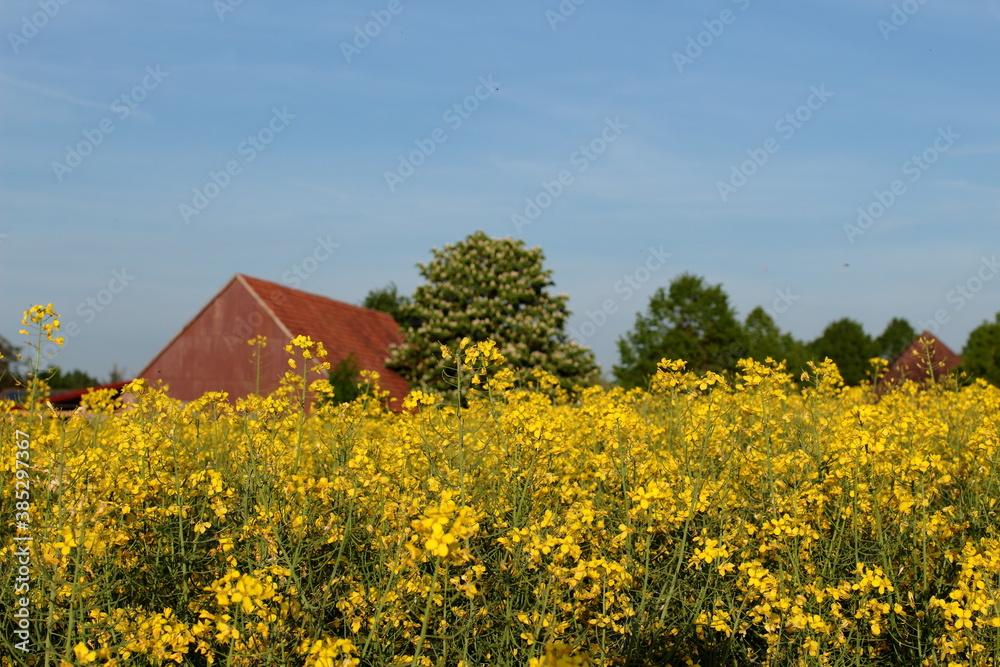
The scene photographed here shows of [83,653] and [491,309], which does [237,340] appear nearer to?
[491,309]

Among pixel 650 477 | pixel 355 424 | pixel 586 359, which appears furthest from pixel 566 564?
pixel 586 359

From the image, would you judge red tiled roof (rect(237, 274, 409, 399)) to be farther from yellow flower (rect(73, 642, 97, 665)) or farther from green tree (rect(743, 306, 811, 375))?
yellow flower (rect(73, 642, 97, 665))

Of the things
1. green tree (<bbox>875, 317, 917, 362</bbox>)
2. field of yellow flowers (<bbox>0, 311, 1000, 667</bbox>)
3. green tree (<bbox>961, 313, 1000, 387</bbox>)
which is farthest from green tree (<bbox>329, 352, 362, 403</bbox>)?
green tree (<bbox>875, 317, 917, 362</bbox>)

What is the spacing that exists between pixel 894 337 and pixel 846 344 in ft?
33.1

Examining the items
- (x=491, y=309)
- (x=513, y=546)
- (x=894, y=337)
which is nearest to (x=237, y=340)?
(x=491, y=309)

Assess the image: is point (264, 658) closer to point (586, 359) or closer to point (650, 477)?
point (650, 477)

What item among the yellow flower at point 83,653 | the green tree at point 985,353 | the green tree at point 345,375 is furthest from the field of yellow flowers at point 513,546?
the green tree at point 985,353

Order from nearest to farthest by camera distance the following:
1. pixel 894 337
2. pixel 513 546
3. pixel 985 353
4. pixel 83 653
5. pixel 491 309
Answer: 1. pixel 83 653
2. pixel 513 546
3. pixel 491 309
4. pixel 985 353
5. pixel 894 337

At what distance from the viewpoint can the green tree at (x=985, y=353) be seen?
4119cm

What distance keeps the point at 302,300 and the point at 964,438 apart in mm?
28535

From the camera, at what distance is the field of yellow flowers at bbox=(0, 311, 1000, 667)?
3.67 m

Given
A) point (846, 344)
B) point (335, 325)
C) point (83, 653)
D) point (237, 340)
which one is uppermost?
point (846, 344)

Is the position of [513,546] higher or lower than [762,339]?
lower

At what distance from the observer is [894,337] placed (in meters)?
69.3
